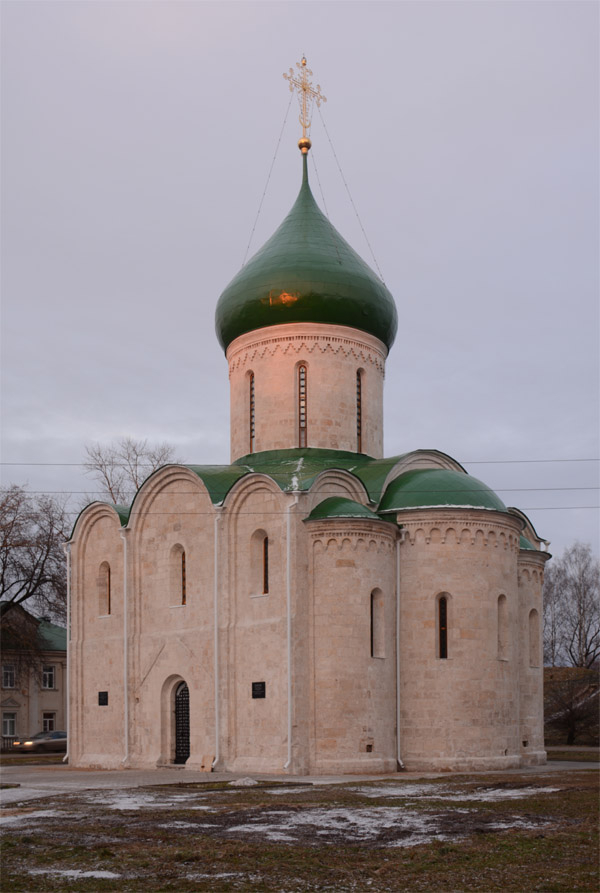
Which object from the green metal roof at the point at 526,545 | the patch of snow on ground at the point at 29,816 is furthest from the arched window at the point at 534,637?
the patch of snow on ground at the point at 29,816

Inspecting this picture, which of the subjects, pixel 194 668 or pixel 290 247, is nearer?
pixel 194 668

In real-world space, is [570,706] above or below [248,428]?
below

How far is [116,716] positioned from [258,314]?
381 inches

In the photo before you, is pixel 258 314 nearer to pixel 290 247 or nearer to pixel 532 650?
pixel 290 247

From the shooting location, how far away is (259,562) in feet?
71.1

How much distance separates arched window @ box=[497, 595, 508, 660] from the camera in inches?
864

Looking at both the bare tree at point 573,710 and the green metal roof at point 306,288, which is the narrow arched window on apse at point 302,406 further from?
the bare tree at point 573,710

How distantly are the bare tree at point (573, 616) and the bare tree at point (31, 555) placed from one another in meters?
26.7

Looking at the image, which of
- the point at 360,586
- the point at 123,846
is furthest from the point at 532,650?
the point at 123,846

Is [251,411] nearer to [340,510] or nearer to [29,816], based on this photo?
[340,510]

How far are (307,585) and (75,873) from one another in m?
12.0

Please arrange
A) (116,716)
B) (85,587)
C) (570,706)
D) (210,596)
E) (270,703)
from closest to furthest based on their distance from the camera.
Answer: (270,703) < (210,596) < (116,716) < (85,587) < (570,706)

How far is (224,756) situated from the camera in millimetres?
21172

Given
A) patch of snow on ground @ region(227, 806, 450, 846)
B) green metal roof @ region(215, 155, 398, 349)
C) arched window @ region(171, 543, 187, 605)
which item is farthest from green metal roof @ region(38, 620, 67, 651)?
patch of snow on ground @ region(227, 806, 450, 846)
